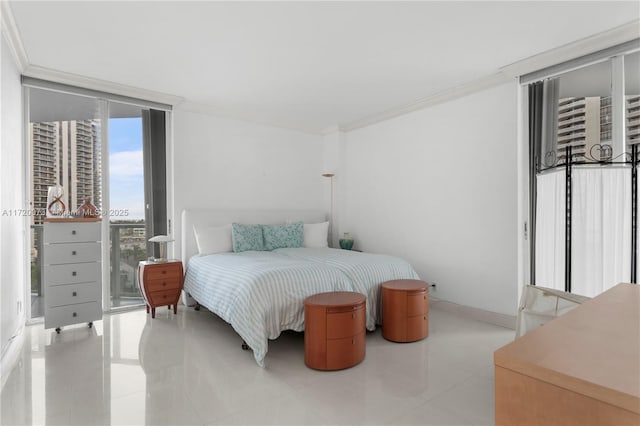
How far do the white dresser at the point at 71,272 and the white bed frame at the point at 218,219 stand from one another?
1017 millimetres

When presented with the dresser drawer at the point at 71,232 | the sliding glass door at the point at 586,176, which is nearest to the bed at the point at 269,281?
the dresser drawer at the point at 71,232

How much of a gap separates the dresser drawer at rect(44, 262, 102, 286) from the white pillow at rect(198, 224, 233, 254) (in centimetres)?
110

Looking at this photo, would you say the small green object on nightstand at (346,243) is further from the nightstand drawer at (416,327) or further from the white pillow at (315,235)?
the nightstand drawer at (416,327)

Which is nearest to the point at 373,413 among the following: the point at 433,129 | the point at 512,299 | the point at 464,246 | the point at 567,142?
the point at 512,299

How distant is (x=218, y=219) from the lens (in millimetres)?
4633

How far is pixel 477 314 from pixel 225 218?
335 cm

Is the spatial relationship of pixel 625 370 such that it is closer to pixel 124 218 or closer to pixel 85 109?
pixel 124 218

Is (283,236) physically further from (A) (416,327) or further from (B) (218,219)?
(A) (416,327)

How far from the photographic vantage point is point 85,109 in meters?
4.02

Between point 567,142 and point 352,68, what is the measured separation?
2.14 m

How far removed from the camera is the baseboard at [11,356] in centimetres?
246

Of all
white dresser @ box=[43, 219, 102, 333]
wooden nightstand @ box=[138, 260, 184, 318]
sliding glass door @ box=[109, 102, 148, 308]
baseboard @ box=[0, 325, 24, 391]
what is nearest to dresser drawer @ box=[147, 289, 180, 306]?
wooden nightstand @ box=[138, 260, 184, 318]

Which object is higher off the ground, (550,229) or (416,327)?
(550,229)

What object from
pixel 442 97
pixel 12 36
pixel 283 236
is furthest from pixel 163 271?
pixel 442 97
